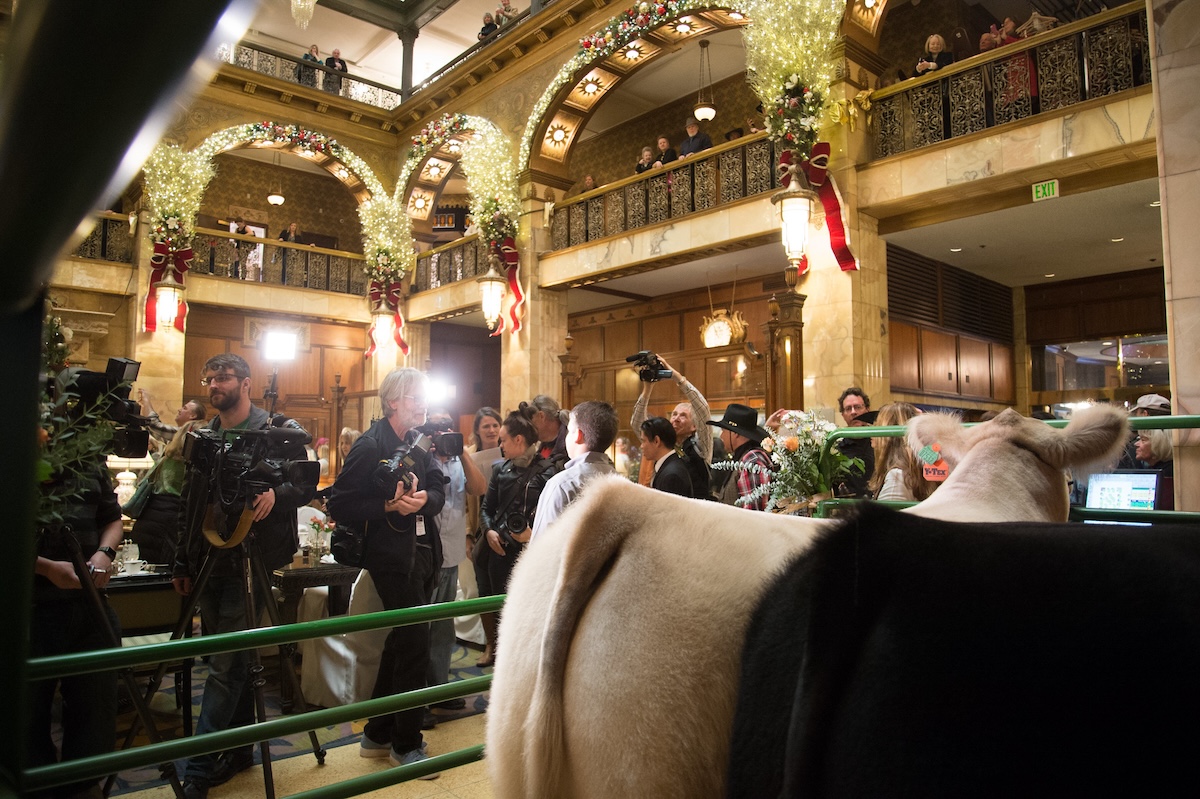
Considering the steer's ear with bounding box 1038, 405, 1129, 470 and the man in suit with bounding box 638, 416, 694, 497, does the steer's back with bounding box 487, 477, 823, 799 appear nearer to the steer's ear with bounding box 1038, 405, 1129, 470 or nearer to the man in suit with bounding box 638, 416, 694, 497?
the steer's ear with bounding box 1038, 405, 1129, 470

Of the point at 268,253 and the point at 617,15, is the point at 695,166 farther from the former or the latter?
the point at 268,253

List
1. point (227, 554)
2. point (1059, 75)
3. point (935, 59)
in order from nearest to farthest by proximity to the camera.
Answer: point (227, 554) < point (1059, 75) < point (935, 59)

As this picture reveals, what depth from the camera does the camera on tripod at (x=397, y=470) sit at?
3557 millimetres

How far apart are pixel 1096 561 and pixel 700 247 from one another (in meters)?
10.0

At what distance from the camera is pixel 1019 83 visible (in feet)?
25.4

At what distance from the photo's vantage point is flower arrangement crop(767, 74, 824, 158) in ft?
26.9

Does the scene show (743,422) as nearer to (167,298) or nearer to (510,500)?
(510,500)

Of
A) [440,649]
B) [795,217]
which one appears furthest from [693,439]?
[795,217]

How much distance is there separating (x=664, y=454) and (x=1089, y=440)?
296cm

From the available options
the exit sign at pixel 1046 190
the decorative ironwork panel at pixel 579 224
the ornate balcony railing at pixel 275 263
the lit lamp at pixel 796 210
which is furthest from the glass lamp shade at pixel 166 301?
the exit sign at pixel 1046 190

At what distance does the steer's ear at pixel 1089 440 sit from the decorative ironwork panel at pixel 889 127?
7696mm

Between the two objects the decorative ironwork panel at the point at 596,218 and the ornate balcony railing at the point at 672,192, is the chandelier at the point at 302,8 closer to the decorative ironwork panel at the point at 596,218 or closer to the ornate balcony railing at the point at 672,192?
the ornate balcony railing at the point at 672,192

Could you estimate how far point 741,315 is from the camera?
12.8m

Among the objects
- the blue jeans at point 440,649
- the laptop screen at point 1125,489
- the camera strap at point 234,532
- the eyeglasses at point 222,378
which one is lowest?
the blue jeans at point 440,649
